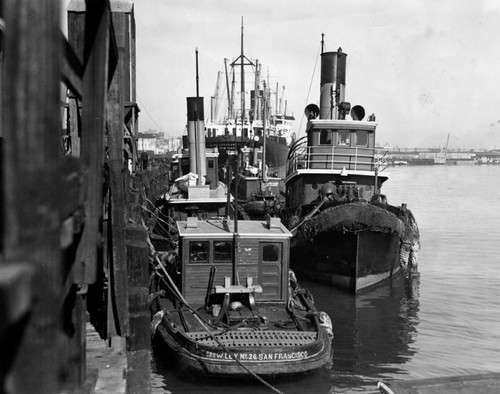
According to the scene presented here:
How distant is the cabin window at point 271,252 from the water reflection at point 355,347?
104 inches

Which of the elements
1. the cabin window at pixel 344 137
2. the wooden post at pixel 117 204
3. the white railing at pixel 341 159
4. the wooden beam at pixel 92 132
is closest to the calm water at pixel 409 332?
the white railing at pixel 341 159

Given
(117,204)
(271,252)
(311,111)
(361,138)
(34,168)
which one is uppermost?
(311,111)

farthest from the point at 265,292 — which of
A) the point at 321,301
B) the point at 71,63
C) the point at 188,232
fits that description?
the point at 71,63

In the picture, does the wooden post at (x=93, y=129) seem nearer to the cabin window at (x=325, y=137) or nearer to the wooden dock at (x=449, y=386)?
the wooden dock at (x=449, y=386)

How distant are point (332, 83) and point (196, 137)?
6.82 metres

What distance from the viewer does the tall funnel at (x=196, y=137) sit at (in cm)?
2842

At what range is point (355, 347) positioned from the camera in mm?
15258

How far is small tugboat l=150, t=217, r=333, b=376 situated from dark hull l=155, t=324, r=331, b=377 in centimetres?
2

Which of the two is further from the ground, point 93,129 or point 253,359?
point 93,129

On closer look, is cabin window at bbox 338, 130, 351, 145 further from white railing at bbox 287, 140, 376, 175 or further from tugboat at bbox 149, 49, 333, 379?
tugboat at bbox 149, 49, 333, 379

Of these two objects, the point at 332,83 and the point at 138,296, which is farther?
the point at 332,83

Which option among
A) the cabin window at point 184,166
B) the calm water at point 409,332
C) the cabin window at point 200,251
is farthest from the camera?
the cabin window at point 184,166

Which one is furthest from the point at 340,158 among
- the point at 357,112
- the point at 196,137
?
the point at 196,137

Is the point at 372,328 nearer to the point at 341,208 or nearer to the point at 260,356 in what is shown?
the point at 341,208
